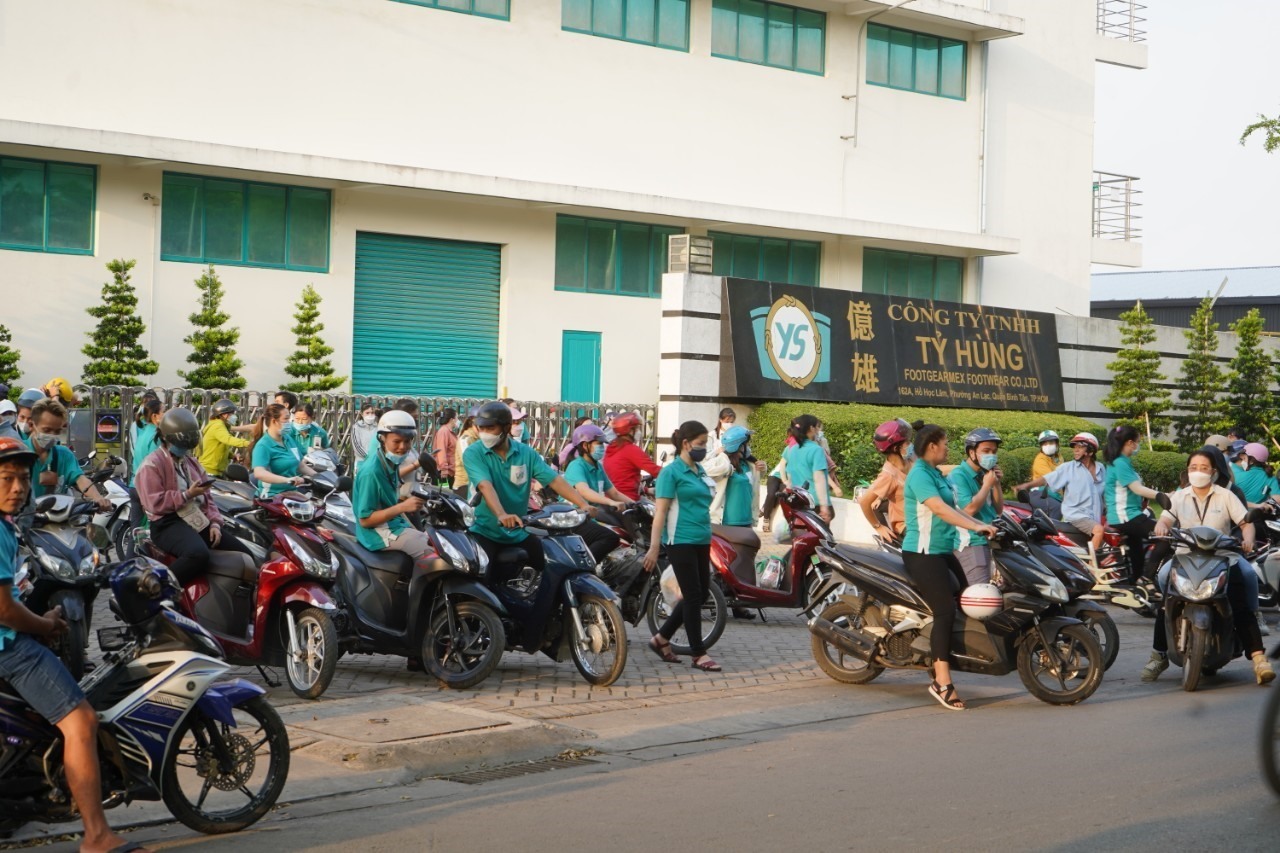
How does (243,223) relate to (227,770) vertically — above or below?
above

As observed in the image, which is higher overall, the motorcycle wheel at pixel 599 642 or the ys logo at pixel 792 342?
the ys logo at pixel 792 342

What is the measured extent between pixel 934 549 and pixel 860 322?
55.6 ft

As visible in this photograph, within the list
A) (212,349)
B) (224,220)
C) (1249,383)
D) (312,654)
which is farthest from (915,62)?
(312,654)

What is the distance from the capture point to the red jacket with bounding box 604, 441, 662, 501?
1370 cm

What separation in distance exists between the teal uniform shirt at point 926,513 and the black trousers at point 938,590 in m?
0.06

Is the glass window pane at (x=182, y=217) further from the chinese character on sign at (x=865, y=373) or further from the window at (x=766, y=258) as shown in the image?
A: the chinese character on sign at (x=865, y=373)

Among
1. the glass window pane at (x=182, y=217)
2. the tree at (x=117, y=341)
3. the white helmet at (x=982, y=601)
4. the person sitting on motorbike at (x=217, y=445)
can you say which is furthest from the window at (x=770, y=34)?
the white helmet at (x=982, y=601)

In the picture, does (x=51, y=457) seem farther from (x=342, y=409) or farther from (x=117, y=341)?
(x=342, y=409)

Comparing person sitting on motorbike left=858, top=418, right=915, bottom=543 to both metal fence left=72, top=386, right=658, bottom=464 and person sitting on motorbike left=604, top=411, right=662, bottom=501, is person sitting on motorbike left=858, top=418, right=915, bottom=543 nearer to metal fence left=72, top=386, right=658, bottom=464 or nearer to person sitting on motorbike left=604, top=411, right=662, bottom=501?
person sitting on motorbike left=604, top=411, right=662, bottom=501

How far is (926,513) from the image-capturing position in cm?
1001

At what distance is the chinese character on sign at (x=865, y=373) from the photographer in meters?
26.5

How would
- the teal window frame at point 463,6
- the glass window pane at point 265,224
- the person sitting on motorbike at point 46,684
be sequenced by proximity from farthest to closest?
the teal window frame at point 463,6 → the glass window pane at point 265,224 → the person sitting on motorbike at point 46,684

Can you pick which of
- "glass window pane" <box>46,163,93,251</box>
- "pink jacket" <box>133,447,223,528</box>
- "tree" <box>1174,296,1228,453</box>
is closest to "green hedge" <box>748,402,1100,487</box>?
"tree" <box>1174,296,1228,453</box>

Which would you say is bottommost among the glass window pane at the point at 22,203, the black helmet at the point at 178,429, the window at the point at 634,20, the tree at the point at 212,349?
the black helmet at the point at 178,429
